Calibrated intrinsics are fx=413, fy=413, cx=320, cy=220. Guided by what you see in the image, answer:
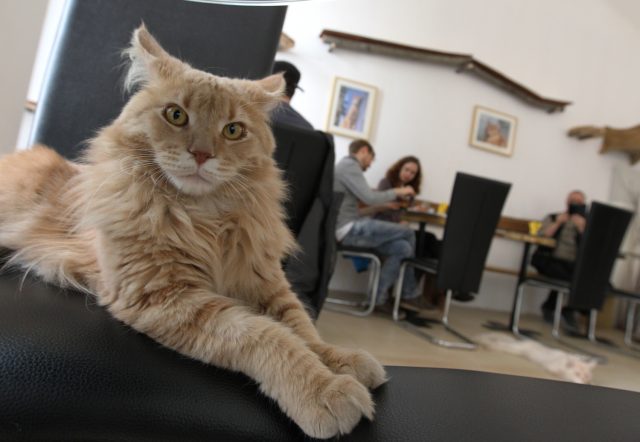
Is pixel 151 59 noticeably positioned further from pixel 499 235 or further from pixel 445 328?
pixel 499 235

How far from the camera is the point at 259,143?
0.92m

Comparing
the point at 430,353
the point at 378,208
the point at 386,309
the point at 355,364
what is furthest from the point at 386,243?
the point at 355,364

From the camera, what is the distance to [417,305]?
147 inches

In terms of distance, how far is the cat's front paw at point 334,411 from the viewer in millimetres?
508

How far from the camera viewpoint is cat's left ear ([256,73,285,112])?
3.12 feet

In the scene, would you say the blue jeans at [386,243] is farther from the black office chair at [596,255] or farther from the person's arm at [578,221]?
the person's arm at [578,221]

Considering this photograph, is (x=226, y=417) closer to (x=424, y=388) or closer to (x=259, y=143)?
(x=424, y=388)

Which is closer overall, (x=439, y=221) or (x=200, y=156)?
(x=200, y=156)

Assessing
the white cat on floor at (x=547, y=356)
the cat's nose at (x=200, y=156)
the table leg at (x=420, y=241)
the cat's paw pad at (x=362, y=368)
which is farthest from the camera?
the table leg at (x=420, y=241)

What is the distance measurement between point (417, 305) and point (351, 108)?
230 cm

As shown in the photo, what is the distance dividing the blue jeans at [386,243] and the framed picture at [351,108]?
144 centimetres

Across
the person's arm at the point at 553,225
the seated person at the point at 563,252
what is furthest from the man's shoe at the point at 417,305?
the person's arm at the point at 553,225

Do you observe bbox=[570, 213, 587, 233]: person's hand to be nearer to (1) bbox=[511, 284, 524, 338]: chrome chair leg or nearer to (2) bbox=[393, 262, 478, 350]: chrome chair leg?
(1) bbox=[511, 284, 524, 338]: chrome chair leg

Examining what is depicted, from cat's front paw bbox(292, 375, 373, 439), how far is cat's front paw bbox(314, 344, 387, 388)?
0.08 metres
